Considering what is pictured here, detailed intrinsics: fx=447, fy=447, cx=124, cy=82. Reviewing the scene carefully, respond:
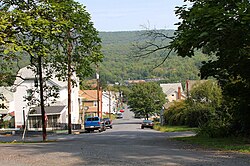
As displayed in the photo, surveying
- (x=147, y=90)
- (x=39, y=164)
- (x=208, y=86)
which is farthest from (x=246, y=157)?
(x=147, y=90)

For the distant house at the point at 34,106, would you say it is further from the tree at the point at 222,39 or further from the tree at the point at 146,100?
the tree at the point at 222,39

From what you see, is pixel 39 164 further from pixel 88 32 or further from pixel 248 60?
pixel 88 32

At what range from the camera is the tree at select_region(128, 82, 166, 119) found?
4045 inches

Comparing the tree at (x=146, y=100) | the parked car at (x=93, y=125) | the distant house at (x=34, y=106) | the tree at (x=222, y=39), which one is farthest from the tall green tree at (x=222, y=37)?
→ the tree at (x=146, y=100)

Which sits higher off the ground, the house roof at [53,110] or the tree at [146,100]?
the tree at [146,100]

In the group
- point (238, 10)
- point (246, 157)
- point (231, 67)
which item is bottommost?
point (246, 157)

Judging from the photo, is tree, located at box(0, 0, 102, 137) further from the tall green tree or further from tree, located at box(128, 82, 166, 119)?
tree, located at box(128, 82, 166, 119)

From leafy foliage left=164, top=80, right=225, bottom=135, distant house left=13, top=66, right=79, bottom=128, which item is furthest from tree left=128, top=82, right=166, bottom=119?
leafy foliage left=164, top=80, right=225, bottom=135

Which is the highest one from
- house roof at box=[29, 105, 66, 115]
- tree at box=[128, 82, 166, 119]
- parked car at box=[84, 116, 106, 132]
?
tree at box=[128, 82, 166, 119]

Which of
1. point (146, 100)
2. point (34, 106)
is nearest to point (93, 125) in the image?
point (34, 106)

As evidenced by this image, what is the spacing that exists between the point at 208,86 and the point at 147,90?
48.6m

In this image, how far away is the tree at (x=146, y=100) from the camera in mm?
102738

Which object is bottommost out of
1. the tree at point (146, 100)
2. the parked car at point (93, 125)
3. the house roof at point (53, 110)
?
the parked car at point (93, 125)

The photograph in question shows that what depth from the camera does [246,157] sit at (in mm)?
14086
